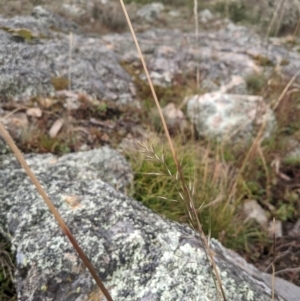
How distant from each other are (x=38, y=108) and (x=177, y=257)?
1876 mm

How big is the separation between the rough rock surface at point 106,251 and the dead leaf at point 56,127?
73 cm

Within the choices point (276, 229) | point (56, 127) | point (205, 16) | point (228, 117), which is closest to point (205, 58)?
point (228, 117)

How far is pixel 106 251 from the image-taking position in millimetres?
1540

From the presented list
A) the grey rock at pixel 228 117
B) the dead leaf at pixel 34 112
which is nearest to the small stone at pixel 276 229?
the grey rock at pixel 228 117

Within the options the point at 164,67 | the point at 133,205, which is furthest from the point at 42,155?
the point at 164,67

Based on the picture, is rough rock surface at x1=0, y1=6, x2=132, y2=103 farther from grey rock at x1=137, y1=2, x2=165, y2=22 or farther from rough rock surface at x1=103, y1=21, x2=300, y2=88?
grey rock at x1=137, y1=2, x2=165, y2=22

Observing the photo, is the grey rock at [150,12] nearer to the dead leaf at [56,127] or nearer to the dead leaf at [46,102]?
the dead leaf at [46,102]

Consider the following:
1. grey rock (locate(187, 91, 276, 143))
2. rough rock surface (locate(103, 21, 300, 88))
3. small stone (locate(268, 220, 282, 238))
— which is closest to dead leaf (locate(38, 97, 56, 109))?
grey rock (locate(187, 91, 276, 143))

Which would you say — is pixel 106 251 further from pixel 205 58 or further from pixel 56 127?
pixel 205 58

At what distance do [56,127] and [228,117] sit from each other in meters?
1.69

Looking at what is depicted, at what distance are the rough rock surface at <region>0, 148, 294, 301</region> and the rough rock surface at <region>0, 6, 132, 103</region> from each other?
91 cm

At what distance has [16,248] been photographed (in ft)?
5.32

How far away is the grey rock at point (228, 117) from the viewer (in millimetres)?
3338

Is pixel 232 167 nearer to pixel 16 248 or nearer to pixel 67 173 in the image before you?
pixel 67 173
